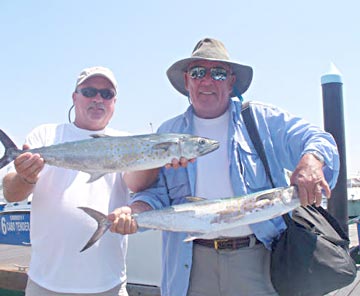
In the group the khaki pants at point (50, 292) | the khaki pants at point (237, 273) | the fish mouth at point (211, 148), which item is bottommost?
the khaki pants at point (50, 292)

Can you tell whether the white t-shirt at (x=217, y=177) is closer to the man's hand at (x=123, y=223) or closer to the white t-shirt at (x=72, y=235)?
the man's hand at (x=123, y=223)

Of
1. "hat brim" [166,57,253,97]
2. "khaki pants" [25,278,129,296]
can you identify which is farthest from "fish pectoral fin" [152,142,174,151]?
"khaki pants" [25,278,129,296]

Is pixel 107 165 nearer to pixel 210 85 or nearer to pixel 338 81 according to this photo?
pixel 210 85

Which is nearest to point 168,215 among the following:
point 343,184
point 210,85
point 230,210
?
point 230,210

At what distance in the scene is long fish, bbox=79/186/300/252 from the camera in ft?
8.68

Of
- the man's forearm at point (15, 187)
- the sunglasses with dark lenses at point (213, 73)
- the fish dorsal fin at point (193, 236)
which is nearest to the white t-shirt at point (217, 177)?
the fish dorsal fin at point (193, 236)

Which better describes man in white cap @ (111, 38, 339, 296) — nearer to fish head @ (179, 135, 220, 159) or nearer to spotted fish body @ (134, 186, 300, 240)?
spotted fish body @ (134, 186, 300, 240)

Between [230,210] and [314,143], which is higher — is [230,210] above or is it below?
below

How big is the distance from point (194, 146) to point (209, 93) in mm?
547

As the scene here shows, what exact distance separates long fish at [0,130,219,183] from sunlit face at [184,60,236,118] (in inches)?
17.0

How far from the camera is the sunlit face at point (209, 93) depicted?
3.15 m

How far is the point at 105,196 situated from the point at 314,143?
157 centimetres

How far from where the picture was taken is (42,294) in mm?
3223

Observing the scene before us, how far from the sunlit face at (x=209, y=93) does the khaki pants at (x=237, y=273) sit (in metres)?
0.99
